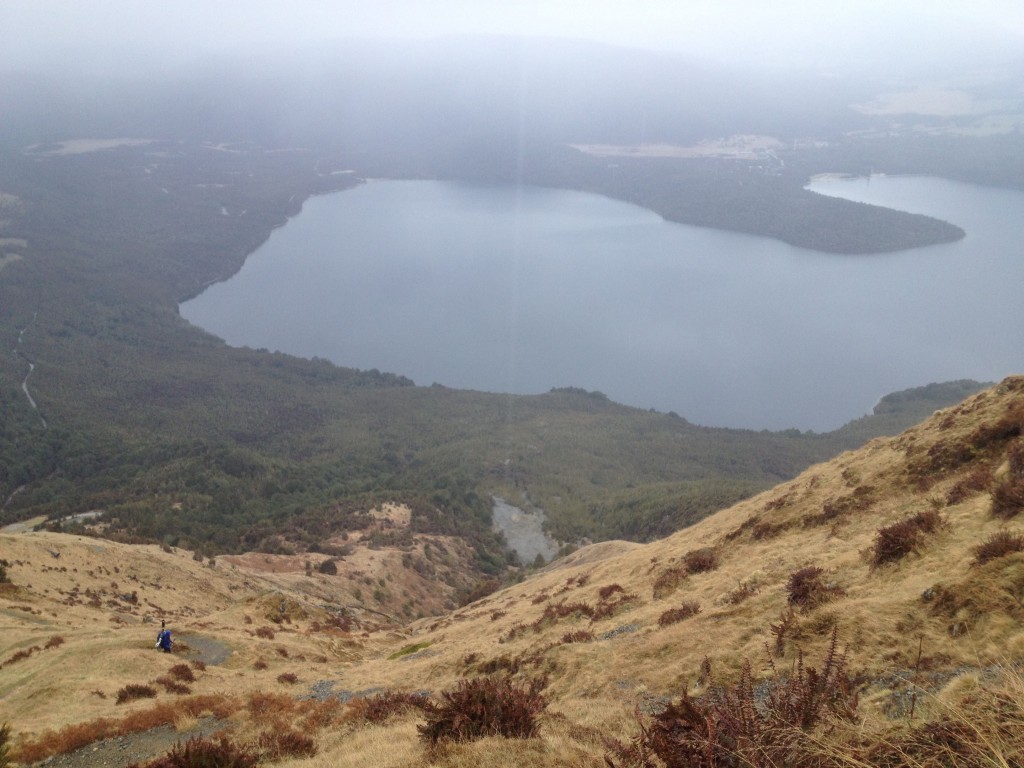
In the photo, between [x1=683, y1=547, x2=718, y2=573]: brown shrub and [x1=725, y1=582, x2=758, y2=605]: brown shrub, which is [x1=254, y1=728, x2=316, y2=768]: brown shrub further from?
[x1=683, y1=547, x2=718, y2=573]: brown shrub

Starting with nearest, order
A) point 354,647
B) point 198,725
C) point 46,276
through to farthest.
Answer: point 198,725 → point 354,647 → point 46,276

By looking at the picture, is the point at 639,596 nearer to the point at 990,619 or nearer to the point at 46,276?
the point at 990,619

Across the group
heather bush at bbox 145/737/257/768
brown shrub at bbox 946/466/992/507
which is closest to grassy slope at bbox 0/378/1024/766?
brown shrub at bbox 946/466/992/507

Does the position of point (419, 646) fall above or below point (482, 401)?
above

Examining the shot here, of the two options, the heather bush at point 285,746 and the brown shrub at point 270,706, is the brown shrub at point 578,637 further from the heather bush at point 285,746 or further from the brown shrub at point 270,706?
the heather bush at point 285,746

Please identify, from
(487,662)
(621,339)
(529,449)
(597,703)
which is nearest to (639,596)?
(487,662)

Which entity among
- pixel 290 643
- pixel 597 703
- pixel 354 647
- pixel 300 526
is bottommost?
pixel 300 526
